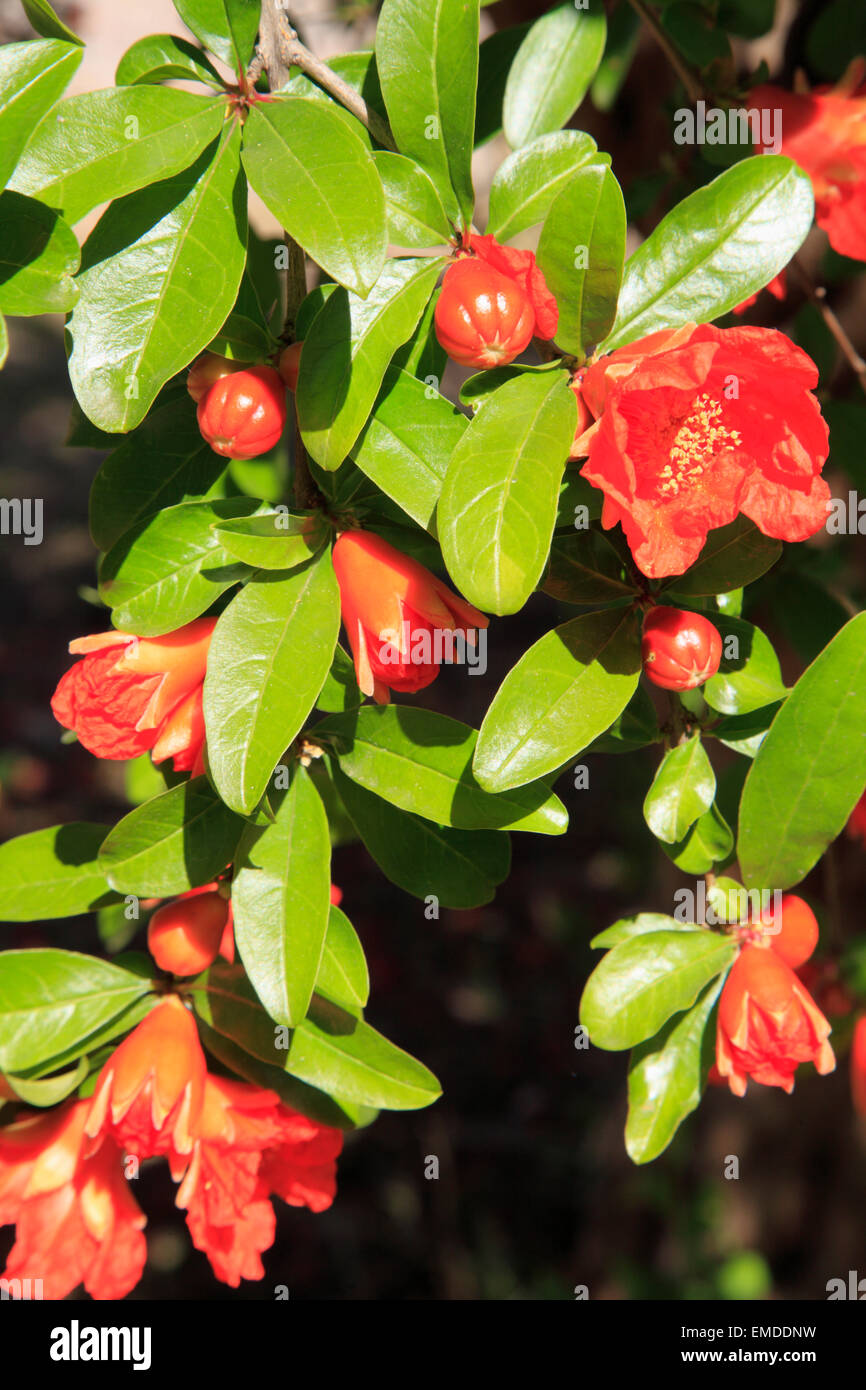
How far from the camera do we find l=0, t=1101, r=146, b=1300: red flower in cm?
113

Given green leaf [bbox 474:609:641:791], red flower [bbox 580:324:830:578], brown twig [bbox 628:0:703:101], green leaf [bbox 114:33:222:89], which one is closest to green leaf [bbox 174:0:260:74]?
green leaf [bbox 114:33:222:89]

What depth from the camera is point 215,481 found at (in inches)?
43.6

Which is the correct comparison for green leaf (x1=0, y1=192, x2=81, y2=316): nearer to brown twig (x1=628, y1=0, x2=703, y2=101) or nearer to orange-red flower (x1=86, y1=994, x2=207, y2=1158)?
orange-red flower (x1=86, y1=994, x2=207, y2=1158)

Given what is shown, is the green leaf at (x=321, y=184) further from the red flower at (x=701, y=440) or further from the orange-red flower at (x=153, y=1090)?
the orange-red flower at (x=153, y=1090)

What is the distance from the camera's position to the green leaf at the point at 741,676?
3.41ft

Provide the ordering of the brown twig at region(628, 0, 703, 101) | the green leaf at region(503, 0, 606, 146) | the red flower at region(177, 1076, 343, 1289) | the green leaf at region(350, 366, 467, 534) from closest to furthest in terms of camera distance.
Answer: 1. the green leaf at region(350, 366, 467, 534)
2. the red flower at region(177, 1076, 343, 1289)
3. the green leaf at region(503, 0, 606, 146)
4. the brown twig at region(628, 0, 703, 101)

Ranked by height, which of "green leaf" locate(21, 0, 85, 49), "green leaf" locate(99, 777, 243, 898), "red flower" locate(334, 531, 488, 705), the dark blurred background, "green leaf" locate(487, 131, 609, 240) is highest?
"green leaf" locate(21, 0, 85, 49)

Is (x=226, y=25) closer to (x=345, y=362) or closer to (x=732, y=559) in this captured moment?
(x=345, y=362)

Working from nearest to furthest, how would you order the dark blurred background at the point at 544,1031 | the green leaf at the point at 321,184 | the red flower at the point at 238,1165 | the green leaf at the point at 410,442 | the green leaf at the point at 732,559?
the green leaf at the point at 321,184, the green leaf at the point at 410,442, the green leaf at the point at 732,559, the red flower at the point at 238,1165, the dark blurred background at the point at 544,1031

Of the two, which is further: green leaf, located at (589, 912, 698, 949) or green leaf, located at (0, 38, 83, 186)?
green leaf, located at (589, 912, 698, 949)

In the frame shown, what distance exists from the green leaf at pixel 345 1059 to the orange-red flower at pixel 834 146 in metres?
0.96

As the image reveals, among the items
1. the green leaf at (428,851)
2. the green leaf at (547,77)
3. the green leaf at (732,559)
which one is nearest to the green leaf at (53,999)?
the green leaf at (428,851)

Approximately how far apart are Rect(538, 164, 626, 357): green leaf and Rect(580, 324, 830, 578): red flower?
0.04 metres
